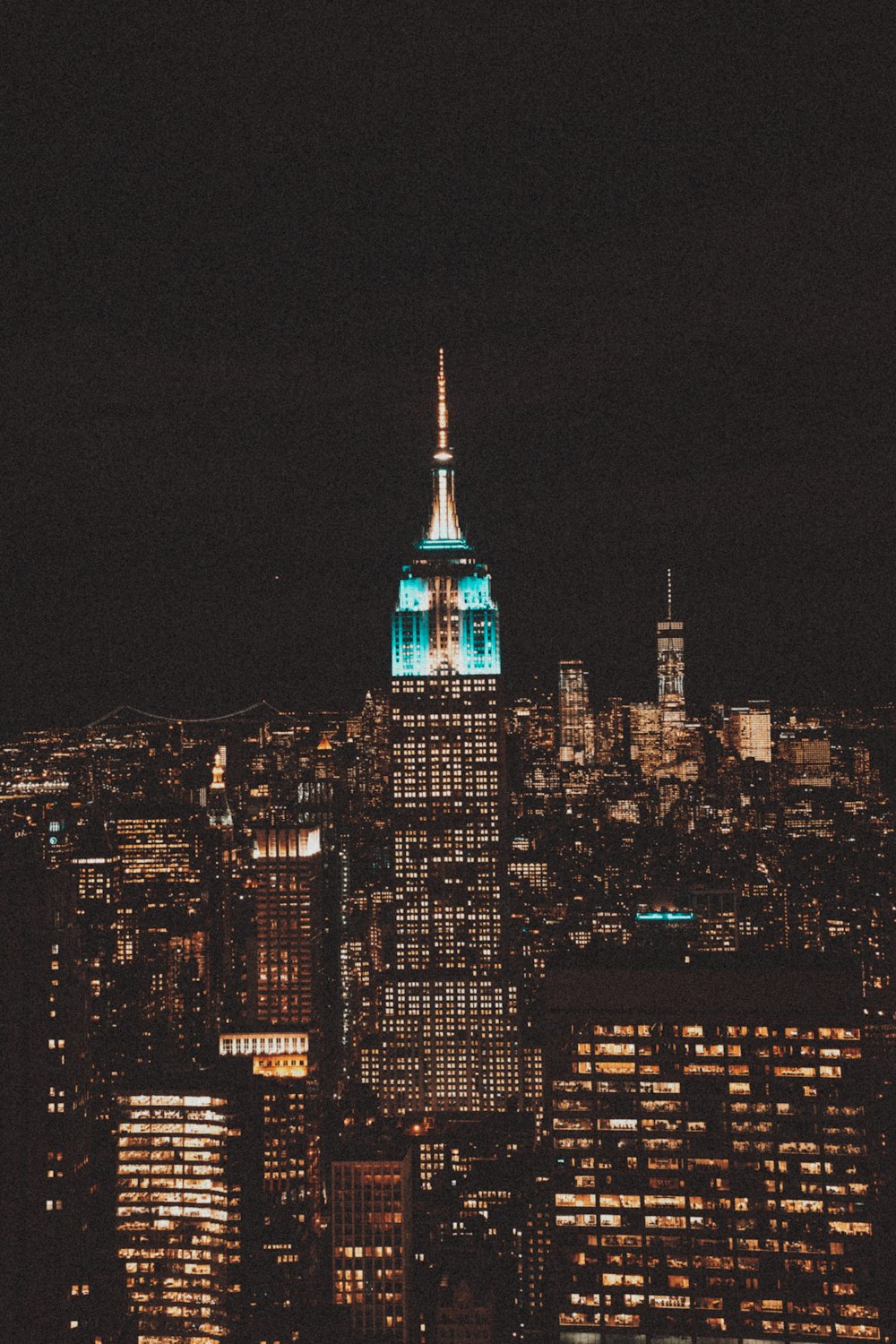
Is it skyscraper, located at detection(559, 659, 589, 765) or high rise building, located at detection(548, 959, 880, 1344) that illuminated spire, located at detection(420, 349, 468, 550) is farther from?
high rise building, located at detection(548, 959, 880, 1344)

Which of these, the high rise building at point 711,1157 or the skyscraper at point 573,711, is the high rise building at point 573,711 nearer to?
the skyscraper at point 573,711

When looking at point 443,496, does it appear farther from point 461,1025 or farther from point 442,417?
point 461,1025

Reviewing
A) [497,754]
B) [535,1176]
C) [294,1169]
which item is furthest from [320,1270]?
[497,754]

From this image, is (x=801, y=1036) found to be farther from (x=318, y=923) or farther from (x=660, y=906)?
(x=318, y=923)

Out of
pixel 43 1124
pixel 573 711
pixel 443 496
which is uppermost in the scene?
pixel 443 496

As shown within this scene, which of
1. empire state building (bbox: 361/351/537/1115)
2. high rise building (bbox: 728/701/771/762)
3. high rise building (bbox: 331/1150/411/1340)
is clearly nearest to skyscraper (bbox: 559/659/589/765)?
high rise building (bbox: 728/701/771/762)

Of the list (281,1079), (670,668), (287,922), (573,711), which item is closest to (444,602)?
(573,711)
